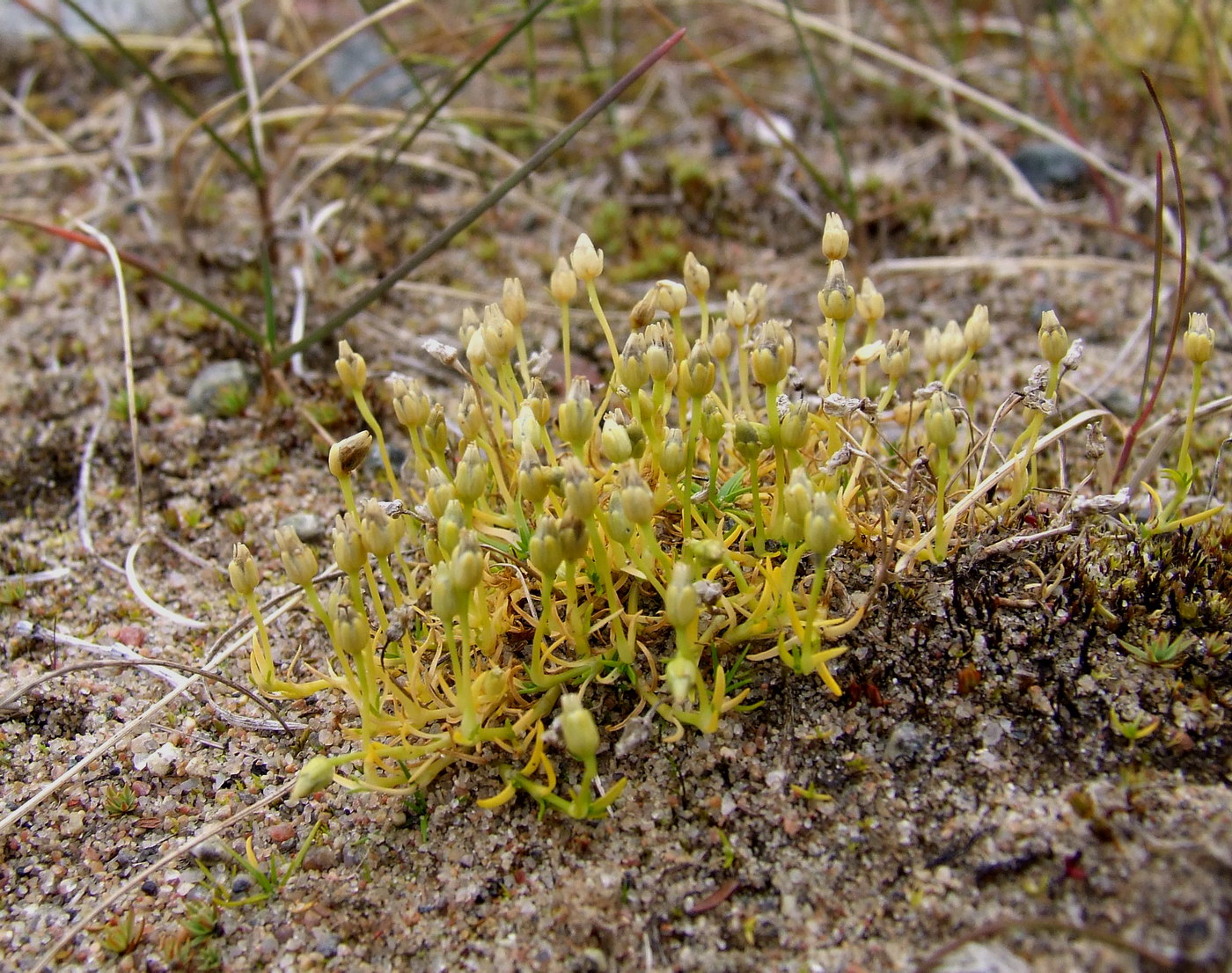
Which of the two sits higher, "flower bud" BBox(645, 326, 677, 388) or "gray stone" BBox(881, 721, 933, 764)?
"flower bud" BBox(645, 326, 677, 388)

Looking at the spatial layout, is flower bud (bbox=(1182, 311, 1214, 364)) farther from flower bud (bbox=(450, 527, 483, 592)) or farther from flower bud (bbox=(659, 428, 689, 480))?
flower bud (bbox=(450, 527, 483, 592))

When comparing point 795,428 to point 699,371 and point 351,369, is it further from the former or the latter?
point 351,369

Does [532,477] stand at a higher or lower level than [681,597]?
higher

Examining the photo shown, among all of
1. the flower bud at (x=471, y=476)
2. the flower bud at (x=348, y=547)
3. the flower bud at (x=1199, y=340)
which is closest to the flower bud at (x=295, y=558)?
the flower bud at (x=348, y=547)

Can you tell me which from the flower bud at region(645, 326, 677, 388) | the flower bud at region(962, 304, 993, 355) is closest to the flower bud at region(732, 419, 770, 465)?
the flower bud at region(645, 326, 677, 388)

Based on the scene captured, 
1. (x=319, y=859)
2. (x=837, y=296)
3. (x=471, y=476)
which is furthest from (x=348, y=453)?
(x=837, y=296)

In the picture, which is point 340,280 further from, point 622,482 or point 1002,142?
point 1002,142

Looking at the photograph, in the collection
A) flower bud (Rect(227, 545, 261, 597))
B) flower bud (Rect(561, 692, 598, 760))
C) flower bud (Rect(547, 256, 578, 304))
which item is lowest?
flower bud (Rect(561, 692, 598, 760))

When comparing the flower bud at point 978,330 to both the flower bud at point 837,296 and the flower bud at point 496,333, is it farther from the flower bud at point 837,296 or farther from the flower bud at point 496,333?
the flower bud at point 496,333
